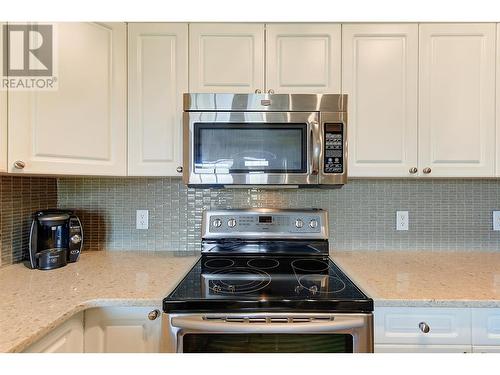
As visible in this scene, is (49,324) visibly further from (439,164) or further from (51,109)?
(439,164)

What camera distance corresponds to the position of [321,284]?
115 centimetres

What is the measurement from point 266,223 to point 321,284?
19.2 inches

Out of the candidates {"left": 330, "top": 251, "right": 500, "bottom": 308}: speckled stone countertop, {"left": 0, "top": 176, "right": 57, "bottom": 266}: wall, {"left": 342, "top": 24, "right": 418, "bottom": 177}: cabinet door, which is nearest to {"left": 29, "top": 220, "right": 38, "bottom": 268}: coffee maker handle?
{"left": 0, "top": 176, "right": 57, "bottom": 266}: wall

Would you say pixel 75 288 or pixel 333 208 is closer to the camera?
pixel 75 288

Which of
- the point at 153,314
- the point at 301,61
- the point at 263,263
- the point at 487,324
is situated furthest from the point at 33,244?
the point at 487,324

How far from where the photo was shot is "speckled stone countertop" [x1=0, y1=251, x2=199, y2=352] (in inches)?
32.0

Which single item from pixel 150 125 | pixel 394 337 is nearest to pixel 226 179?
pixel 150 125

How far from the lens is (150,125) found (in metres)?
1.39

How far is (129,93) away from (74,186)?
71cm

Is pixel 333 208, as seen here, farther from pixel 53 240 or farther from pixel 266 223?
pixel 53 240

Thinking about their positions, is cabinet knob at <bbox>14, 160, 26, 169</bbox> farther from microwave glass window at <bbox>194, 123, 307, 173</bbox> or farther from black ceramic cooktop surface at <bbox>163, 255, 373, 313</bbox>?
black ceramic cooktop surface at <bbox>163, 255, 373, 313</bbox>

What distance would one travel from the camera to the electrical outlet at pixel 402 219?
1665 millimetres

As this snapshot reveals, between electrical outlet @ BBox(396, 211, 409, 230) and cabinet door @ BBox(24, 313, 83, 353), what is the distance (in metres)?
1.64

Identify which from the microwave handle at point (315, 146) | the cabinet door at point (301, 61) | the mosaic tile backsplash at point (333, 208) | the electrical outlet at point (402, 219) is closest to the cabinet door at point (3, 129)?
the mosaic tile backsplash at point (333, 208)
